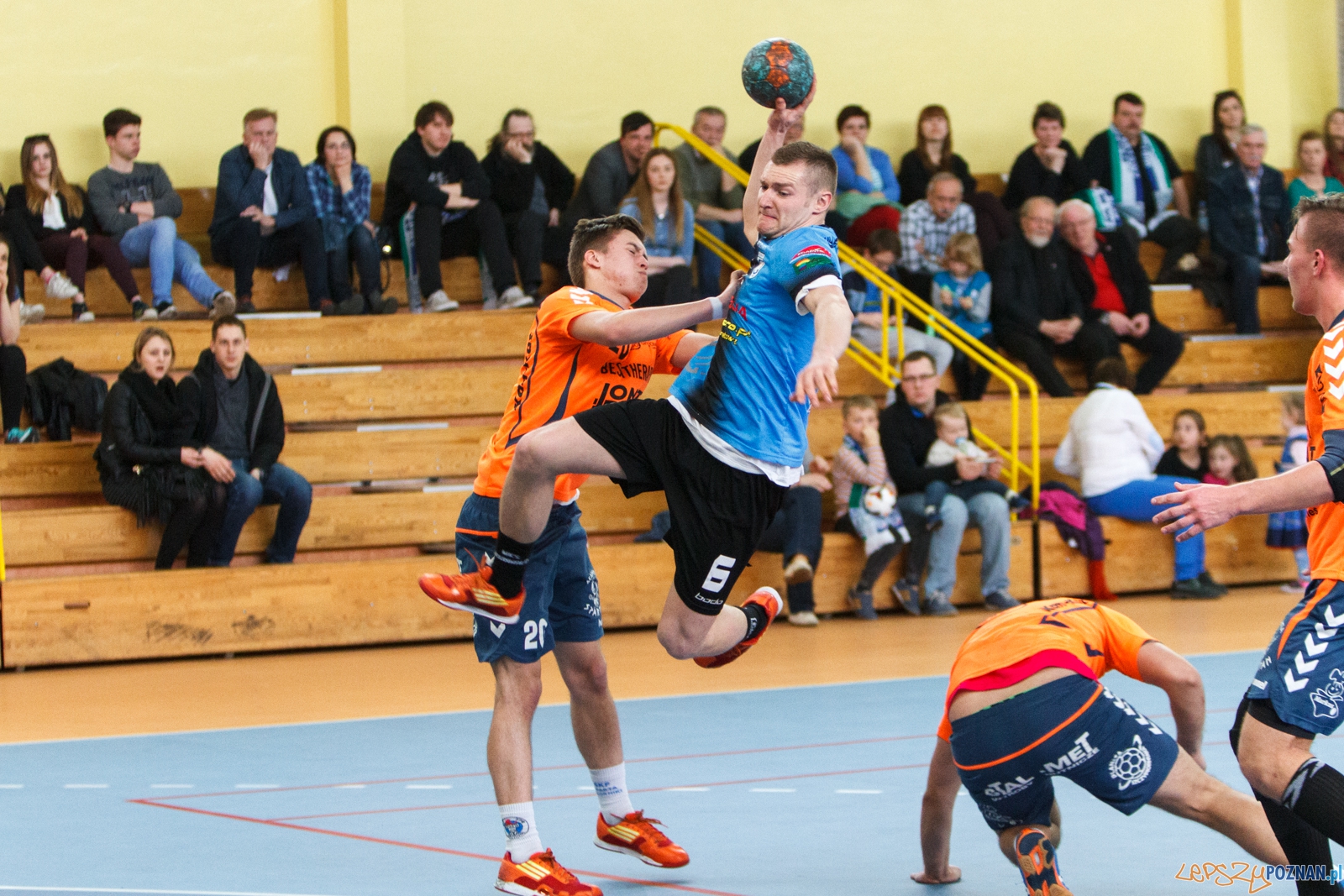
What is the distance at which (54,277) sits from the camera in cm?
1062

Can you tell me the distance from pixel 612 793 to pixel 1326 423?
233 centimetres

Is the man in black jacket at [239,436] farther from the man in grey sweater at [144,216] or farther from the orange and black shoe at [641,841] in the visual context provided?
the orange and black shoe at [641,841]

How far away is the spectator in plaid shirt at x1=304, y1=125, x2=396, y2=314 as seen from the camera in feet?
36.2

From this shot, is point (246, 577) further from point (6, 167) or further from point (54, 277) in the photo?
point (6, 167)

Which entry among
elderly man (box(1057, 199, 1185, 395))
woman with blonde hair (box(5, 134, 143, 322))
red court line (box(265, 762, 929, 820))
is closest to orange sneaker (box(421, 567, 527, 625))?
red court line (box(265, 762, 929, 820))

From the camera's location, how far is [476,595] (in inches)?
164

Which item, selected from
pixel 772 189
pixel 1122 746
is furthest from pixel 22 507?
pixel 1122 746

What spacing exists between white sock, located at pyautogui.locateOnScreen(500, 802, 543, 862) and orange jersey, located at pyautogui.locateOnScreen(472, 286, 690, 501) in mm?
907

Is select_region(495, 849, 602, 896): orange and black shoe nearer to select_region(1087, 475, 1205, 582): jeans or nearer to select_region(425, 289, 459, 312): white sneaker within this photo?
→ select_region(1087, 475, 1205, 582): jeans

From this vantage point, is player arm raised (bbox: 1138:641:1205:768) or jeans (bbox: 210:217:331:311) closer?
player arm raised (bbox: 1138:641:1205:768)

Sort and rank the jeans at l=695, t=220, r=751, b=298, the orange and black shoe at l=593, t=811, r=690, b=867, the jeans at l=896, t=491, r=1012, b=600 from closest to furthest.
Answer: the orange and black shoe at l=593, t=811, r=690, b=867 → the jeans at l=896, t=491, r=1012, b=600 → the jeans at l=695, t=220, r=751, b=298

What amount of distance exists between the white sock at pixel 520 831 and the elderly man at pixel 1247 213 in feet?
33.6

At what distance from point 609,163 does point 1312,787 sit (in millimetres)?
8652

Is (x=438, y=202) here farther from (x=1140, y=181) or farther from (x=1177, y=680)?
(x=1177, y=680)
